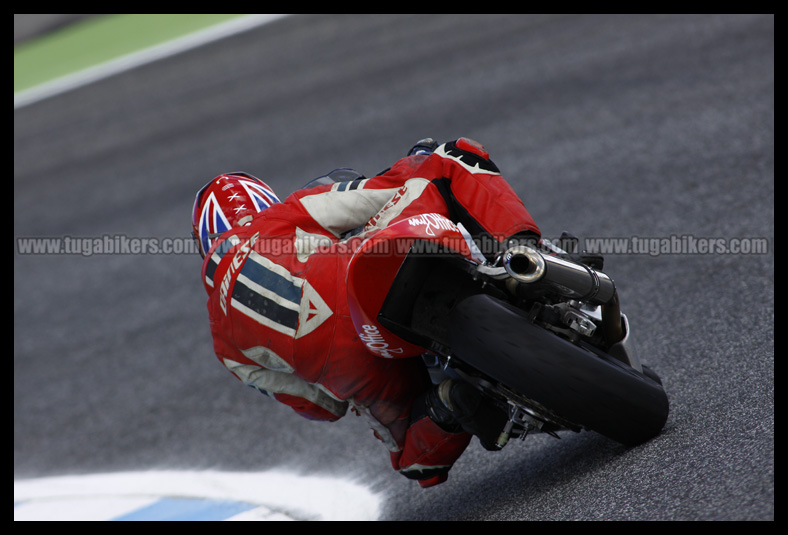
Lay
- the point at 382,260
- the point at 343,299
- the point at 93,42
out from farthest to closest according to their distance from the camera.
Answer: the point at 93,42, the point at 343,299, the point at 382,260

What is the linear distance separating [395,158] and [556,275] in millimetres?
4218

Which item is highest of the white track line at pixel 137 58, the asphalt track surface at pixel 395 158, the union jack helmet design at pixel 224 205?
→ the white track line at pixel 137 58

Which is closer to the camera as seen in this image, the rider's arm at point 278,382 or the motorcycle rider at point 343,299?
the motorcycle rider at point 343,299

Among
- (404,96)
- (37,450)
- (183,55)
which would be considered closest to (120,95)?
(183,55)

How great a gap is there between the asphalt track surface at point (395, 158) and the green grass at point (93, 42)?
36.3 inches

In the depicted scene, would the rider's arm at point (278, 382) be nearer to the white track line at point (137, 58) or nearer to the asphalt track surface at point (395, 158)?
the asphalt track surface at point (395, 158)

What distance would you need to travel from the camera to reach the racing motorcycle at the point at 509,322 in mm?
2213

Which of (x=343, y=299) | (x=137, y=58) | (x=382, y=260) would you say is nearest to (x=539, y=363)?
(x=382, y=260)

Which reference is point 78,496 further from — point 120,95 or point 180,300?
point 120,95

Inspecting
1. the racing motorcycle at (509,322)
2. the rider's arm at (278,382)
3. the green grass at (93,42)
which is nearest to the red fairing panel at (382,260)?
the racing motorcycle at (509,322)

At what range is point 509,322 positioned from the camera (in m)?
2.22

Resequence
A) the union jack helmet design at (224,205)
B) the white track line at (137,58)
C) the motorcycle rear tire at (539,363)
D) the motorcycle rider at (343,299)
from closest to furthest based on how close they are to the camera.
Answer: the motorcycle rear tire at (539,363) < the motorcycle rider at (343,299) < the union jack helmet design at (224,205) < the white track line at (137,58)

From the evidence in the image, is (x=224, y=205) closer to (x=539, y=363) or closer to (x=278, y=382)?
(x=278, y=382)
